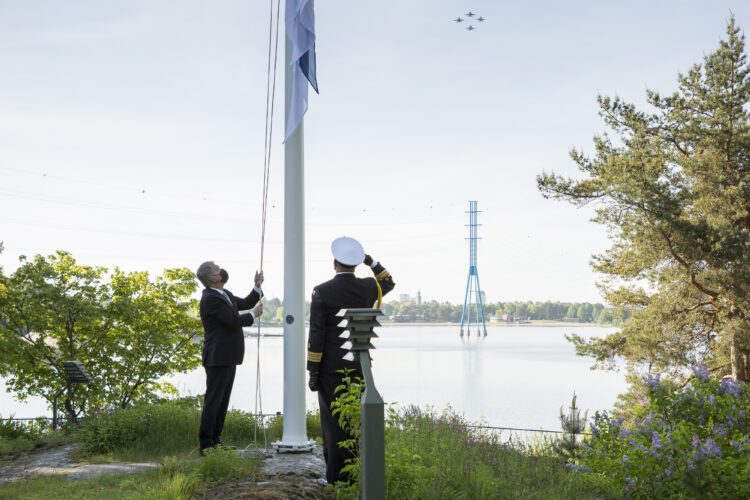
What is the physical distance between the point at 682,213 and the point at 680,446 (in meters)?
10.4

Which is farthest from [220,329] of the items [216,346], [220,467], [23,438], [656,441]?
[656,441]

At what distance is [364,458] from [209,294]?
8.59 feet

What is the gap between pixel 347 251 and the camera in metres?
4.18

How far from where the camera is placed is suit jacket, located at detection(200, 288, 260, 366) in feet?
16.8

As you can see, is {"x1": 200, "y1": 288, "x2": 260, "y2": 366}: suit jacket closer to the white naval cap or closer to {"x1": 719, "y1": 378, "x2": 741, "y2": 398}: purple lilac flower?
the white naval cap

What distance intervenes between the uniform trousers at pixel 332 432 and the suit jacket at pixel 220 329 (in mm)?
1280

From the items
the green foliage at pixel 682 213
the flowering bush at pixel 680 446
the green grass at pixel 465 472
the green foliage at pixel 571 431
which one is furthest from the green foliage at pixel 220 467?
the green foliage at pixel 682 213

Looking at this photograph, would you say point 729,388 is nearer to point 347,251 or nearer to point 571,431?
point 571,431

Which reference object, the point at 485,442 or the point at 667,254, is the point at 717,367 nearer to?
the point at 667,254

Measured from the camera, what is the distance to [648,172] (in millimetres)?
12430

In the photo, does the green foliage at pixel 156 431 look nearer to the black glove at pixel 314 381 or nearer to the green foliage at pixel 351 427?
the black glove at pixel 314 381

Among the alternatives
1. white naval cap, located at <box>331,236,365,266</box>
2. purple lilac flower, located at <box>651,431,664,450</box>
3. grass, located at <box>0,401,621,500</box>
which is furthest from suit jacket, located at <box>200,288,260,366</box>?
purple lilac flower, located at <box>651,431,664,450</box>

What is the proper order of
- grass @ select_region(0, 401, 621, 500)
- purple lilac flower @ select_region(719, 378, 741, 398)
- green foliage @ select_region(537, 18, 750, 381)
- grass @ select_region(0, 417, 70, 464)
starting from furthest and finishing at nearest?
green foliage @ select_region(537, 18, 750, 381)
grass @ select_region(0, 417, 70, 464)
purple lilac flower @ select_region(719, 378, 741, 398)
grass @ select_region(0, 401, 621, 500)

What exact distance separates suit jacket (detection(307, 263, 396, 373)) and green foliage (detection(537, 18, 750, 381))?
9.21 m
